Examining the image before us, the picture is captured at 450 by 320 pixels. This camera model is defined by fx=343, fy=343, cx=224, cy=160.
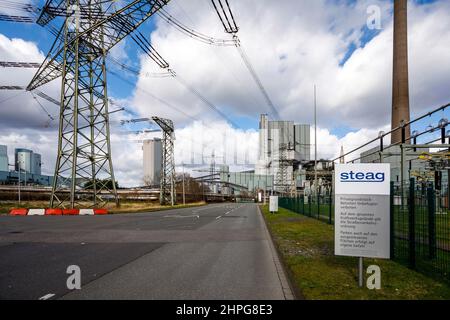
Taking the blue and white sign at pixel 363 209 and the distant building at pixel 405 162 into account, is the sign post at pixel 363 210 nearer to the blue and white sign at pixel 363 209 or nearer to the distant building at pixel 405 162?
the blue and white sign at pixel 363 209

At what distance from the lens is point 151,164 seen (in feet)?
475

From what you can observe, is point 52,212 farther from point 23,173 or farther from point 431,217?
point 23,173

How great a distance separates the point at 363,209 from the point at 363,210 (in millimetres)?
18

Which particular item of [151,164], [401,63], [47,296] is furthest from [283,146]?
[151,164]

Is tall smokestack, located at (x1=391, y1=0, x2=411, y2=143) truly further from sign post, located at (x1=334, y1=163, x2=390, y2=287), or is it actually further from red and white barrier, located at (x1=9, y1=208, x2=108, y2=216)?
sign post, located at (x1=334, y1=163, x2=390, y2=287)

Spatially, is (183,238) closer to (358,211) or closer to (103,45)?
(358,211)

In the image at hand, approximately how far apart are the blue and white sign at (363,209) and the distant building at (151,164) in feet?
380

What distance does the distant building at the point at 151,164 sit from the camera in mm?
127363

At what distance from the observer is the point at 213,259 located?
925 cm

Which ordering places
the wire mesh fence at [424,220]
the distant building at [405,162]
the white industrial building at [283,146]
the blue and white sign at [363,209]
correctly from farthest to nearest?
the white industrial building at [283,146], the distant building at [405,162], the wire mesh fence at [424,220], the blue and white sign at [363,209]

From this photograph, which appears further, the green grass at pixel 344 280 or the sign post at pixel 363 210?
the sign post at pixel 363 210

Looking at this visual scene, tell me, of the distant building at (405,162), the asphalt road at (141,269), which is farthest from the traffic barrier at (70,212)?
the distant building at (405,162)
